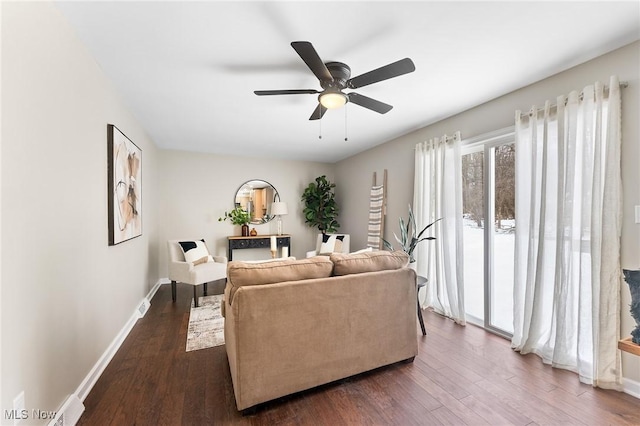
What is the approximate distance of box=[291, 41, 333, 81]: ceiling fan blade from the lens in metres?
1.50

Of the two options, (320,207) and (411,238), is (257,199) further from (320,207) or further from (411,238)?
(411,238)

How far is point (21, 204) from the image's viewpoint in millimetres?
1253

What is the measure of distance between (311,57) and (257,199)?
13.4 ft

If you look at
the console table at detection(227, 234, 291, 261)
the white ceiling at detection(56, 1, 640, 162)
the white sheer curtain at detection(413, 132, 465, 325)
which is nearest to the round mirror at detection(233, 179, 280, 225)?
the console table at detection(227, 234, 291, 261)

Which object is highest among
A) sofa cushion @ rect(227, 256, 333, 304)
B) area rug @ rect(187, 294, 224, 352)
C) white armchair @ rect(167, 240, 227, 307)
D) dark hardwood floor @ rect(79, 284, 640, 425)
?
sofa cushion @ rect(227, 256, 333, 304)

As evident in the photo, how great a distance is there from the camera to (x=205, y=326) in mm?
2930

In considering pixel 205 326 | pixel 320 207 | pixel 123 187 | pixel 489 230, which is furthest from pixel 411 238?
pixel 123 187

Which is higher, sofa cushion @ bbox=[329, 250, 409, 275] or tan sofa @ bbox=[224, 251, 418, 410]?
sofa cushion @ bbox=[329, 250, 409, 275]

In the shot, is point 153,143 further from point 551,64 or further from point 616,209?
point 616,209

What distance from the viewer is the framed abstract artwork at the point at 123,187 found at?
7.55 feet

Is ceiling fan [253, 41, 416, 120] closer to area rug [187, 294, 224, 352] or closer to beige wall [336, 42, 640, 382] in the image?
beige wall [336, 42, 640, 382]

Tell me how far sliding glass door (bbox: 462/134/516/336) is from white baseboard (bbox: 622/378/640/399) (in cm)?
85

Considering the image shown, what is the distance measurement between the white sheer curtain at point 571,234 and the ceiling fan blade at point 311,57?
1893mm

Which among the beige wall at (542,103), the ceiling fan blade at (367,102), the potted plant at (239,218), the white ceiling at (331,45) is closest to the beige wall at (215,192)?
the potted plant at (239,218)
